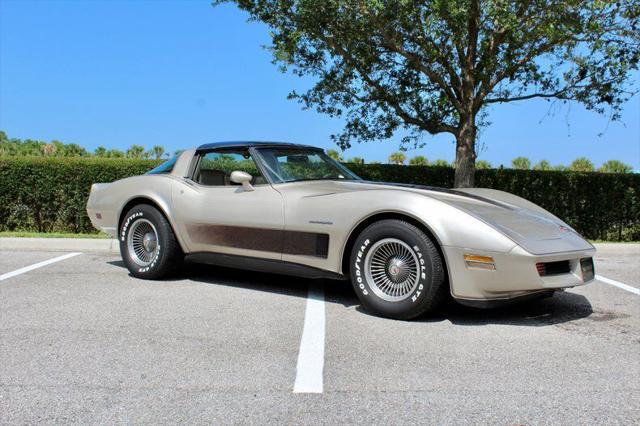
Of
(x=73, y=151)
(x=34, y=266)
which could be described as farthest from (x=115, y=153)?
(x=34, y=266)

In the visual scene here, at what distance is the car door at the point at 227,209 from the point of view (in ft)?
18.1

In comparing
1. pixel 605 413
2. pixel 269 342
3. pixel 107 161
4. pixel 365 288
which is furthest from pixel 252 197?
pixel 107 161

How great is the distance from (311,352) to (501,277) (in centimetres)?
158

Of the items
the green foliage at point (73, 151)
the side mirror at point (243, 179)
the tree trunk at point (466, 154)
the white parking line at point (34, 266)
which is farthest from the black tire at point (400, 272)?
the green foliage at point (73, 151)

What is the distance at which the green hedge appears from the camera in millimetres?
11875

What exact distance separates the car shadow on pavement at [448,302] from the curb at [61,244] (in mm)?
2559

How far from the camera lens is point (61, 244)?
946 centimetres

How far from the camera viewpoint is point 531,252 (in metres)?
4.46

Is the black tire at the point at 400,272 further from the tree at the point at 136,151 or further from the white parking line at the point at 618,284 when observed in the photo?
the tree at the point at 136,151

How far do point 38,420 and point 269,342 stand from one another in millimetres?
1670

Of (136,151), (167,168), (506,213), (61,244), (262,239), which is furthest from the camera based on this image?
(136,151)

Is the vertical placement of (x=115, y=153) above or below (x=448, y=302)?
above

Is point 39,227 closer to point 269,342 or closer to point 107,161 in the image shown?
point 107,161

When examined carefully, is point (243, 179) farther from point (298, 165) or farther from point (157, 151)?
point (157, 151)
